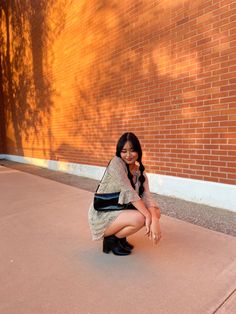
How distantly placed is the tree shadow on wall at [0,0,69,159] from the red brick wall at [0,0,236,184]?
0.30ft

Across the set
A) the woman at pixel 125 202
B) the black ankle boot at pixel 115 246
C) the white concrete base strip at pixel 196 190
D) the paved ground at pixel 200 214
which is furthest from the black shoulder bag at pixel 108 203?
the white concrete base strip at pixel 196 190

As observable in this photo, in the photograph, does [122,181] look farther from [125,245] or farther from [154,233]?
[125,245]

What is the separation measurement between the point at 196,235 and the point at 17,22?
1245 centimetres

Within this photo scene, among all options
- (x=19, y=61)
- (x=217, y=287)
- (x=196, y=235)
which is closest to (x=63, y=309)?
(x=217, y=287)

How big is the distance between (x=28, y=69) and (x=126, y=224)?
10.6 m

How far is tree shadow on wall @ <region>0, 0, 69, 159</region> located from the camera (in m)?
10.1

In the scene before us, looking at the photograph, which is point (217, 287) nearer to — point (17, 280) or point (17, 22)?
point (17, 280)

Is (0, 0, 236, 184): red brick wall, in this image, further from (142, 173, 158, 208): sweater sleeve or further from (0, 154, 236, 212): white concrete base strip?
(142, 173, 158, 208): sweater sleeve

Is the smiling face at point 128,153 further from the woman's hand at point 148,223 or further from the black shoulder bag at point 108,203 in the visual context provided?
the woman's hand at point 148,223

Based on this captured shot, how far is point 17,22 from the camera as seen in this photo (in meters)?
12.6

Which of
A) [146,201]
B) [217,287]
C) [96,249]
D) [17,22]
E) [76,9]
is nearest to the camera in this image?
[217,287]

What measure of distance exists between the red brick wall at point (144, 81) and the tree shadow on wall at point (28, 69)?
9 centimetres

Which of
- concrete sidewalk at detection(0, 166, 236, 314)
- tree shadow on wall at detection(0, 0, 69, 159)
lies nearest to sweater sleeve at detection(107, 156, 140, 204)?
concrete sidewalk at detection(0, 166, 236, 314)

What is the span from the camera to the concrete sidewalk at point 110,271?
84.8 inches
